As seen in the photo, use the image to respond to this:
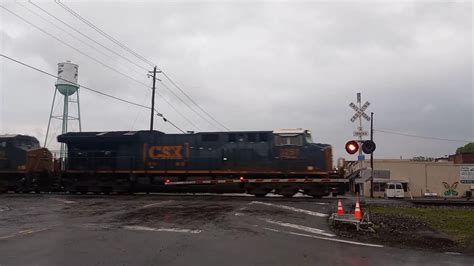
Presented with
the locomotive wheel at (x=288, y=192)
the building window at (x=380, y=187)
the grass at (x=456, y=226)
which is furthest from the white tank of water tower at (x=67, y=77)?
the grass at (x=456, y=226)

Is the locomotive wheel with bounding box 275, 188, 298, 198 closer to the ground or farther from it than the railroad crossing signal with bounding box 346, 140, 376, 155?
closer to the ground

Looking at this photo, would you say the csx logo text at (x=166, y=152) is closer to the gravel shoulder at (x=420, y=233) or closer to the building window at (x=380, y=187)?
the gravel shoulder at (x=420, y=233)

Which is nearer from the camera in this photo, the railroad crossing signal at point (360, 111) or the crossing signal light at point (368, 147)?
the crossing signal light at point (368, 147)

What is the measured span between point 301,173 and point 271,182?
1775mm

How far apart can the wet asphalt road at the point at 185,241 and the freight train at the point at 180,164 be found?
8217 mm

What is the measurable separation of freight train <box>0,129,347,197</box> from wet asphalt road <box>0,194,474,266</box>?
8217mm

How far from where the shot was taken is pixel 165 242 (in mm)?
9188

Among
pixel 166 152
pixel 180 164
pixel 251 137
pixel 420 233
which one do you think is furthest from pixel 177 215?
pixel 166 152

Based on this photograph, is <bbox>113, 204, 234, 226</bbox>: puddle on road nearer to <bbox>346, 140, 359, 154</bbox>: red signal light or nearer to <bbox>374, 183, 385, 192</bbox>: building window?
<bbox>346, 140, 359, 154</bbox>: red signal light

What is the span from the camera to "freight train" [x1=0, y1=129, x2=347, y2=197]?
2289 centimetres

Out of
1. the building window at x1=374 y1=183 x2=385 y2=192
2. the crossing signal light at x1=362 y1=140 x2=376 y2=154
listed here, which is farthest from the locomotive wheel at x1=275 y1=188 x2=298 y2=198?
the building window at x1=374 y1=183 x2=385 y2=192

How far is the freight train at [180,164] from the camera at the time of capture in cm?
2289

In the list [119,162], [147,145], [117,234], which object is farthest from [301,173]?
[117,234]

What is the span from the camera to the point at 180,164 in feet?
81.8
